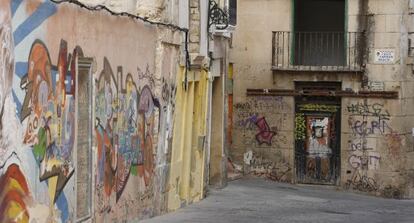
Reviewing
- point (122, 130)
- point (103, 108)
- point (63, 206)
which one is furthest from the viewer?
point (122, 130)

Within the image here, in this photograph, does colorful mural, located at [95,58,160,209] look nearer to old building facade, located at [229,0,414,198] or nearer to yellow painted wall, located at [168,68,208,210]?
yellow painted wall, located at [168,68,208,210]

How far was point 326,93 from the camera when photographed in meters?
25.6

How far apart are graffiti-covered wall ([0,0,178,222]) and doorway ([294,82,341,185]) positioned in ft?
32.2

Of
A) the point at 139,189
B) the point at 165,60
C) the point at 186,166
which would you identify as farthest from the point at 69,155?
the point at 186,166

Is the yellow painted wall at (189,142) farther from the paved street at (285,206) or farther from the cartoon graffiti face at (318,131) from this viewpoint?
the cartoon graffiti face at (318,131)

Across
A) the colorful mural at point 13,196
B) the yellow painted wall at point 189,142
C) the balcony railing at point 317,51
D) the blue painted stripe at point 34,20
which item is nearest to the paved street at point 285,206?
the yellow painted wall at point 189,142

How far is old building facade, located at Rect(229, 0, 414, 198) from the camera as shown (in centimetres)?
2506

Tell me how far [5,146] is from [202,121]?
34.5 ft

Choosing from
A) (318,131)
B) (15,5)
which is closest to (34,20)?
(15,5)

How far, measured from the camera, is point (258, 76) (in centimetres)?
2633

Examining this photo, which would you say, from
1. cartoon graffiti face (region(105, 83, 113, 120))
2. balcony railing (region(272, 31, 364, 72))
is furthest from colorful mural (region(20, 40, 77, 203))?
balcony railing (region(272, 31, 364, 72))

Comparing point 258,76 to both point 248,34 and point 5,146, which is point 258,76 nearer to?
point 248,34

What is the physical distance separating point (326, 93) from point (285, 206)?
21.5 feet

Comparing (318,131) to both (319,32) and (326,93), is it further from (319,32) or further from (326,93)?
(319,32)
